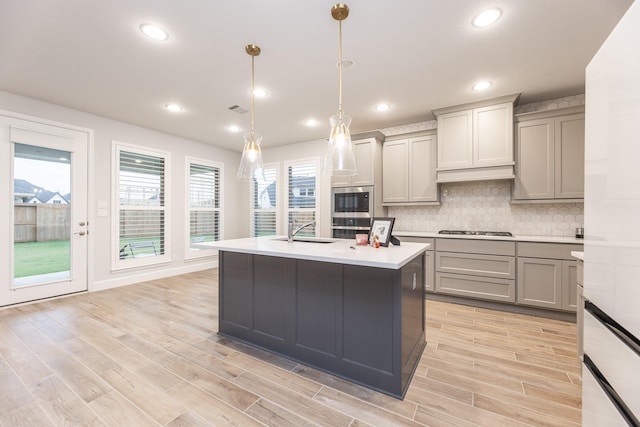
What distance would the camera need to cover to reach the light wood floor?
1.64 metres

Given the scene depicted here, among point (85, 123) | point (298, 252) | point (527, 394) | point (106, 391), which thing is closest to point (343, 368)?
point (298, 252)

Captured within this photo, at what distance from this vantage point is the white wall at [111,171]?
3782 mm

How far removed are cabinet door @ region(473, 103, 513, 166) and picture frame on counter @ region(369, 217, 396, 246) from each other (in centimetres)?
197

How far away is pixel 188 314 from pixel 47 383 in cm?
137

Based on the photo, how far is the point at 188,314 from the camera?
10.7 feet

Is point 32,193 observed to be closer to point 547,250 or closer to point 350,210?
point 350,210

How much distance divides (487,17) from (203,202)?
5402mm

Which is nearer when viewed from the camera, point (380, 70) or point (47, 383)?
point (47, 383)

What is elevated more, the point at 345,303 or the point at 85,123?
the point at 85,123

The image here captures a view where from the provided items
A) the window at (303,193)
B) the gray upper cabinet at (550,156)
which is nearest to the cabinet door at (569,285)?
the gray upper cabinet at (550,156)

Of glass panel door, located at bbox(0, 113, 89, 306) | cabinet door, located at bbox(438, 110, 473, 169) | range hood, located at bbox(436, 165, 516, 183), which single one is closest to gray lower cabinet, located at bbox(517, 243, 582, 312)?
range hood, located at bbox(436, 165, 516, 183)

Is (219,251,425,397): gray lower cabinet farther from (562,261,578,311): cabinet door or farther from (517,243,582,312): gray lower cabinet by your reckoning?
(562,261,578,311): cabinet door

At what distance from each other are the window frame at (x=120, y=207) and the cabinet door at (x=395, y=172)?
3897mm

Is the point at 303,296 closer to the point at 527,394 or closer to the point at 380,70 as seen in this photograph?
the point at 527,394
